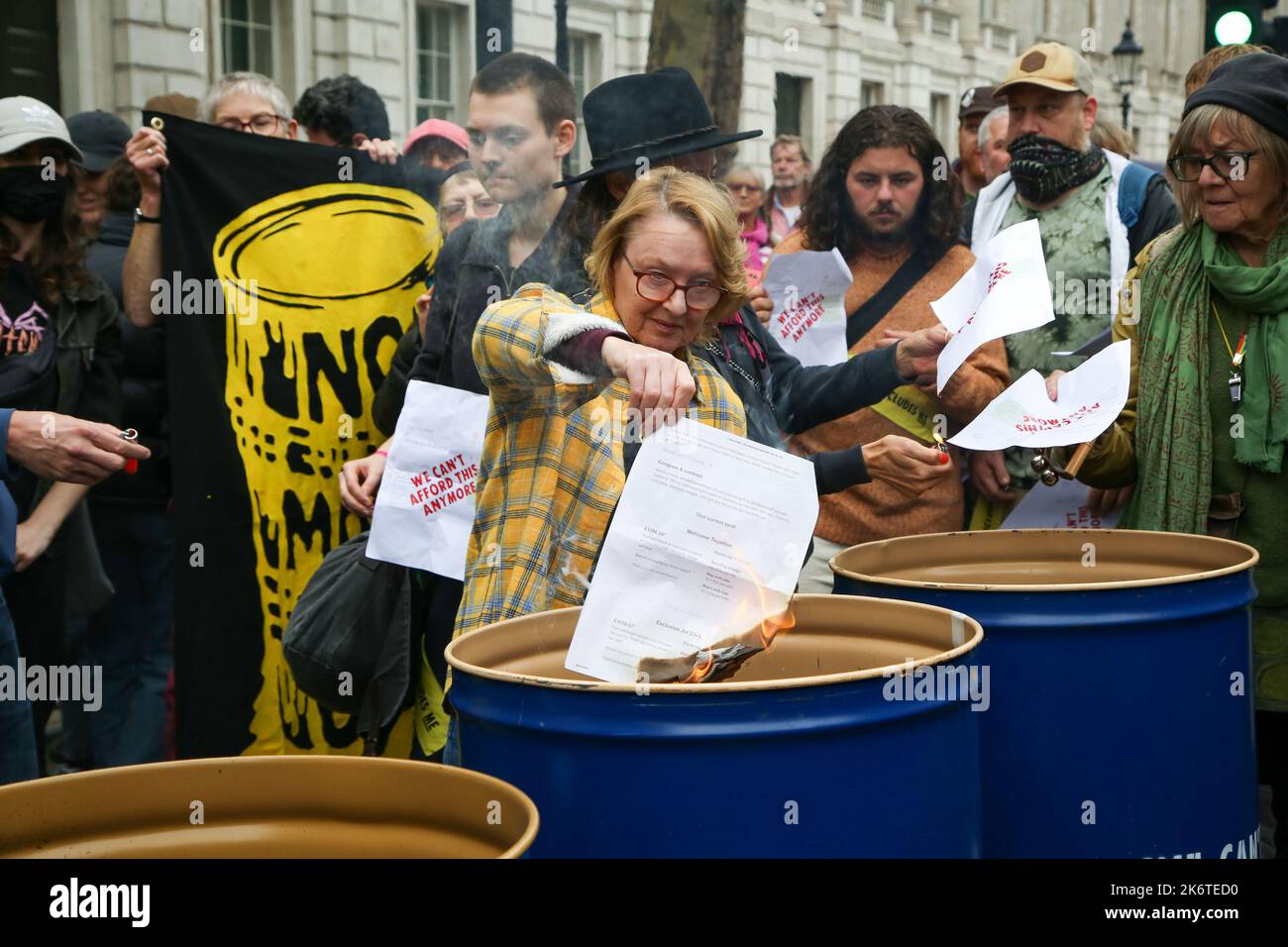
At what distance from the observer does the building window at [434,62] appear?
15.8 metres

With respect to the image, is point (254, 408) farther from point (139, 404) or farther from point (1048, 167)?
point (1048, 167)

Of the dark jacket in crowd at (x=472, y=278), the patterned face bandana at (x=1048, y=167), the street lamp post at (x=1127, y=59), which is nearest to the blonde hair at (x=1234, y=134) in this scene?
the patterned face bandana at (x=1048, y=167)

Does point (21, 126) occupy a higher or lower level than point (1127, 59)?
lower

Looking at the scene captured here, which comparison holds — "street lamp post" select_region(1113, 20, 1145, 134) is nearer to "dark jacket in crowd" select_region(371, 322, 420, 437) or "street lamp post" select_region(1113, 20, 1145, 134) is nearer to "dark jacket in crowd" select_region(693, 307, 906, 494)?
"dark jacket in crowd" select_region(371, 322, 420, 437)

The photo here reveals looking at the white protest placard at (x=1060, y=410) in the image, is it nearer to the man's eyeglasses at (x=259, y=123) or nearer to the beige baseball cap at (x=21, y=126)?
the beige baseball cap at (x=21, y=126)

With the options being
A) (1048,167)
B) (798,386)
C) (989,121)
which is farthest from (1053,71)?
(798,386)

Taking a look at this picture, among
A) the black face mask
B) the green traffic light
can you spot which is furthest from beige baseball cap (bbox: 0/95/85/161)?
the green traffic light

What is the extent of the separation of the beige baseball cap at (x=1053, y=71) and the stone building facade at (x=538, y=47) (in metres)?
0.55

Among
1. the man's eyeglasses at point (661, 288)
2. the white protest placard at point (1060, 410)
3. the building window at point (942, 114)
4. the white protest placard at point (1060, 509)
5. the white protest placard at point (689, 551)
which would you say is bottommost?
the white protest placard at point (1060, 509)

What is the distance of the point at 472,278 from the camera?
3357mm

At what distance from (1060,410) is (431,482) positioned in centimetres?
149
